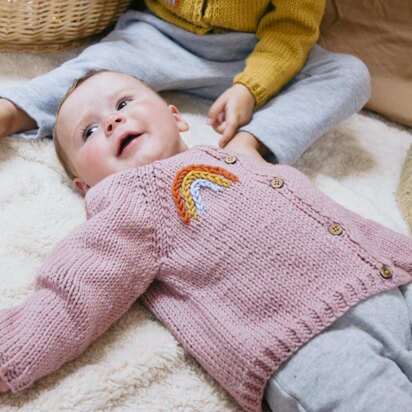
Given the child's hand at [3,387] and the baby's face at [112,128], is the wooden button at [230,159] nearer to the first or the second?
the baby's face at [112,128]

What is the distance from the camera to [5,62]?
1.26m

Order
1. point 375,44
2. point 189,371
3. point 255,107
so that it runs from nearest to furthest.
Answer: point 189,371 → point 255,107 → point 375,44

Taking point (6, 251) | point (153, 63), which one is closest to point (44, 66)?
point (153, 63)

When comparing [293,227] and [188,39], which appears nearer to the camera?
[293,227]

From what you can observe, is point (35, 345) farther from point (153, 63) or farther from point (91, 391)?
point (153, 63)

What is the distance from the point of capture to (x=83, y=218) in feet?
3.18

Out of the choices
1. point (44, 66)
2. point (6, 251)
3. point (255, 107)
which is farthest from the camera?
point (44, 66)

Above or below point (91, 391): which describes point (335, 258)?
above

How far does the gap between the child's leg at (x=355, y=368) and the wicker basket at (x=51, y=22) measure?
0.92 m

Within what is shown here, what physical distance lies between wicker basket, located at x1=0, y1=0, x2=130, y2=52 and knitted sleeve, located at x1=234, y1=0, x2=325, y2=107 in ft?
1.27

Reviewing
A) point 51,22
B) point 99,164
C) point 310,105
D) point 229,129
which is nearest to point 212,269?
point 99,164

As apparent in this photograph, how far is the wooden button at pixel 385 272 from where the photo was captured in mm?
746

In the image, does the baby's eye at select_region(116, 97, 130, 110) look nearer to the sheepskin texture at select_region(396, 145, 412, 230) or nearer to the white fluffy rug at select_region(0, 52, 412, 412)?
the white fluffy rug at select_region(0, 52, 412, 412)

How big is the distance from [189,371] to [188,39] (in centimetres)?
79
